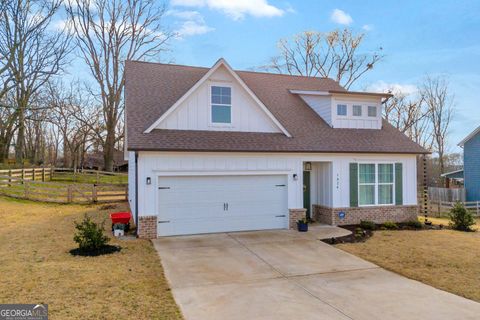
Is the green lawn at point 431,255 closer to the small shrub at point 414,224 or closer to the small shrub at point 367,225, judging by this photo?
the small shrub at point 367,225

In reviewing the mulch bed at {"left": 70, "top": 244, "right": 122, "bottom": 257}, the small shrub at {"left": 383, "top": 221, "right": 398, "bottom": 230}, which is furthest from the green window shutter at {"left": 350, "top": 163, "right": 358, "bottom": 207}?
the mulch bed at {"left": 70, "top": 244, "right": 122, "bottom": 257}

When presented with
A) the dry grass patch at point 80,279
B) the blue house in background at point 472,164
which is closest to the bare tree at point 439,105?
the blue house in background at point 472,164

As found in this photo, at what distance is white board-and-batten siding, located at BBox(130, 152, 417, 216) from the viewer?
35.6 feet

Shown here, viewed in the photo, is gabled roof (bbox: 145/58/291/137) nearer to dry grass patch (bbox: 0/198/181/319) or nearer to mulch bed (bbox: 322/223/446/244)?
dry grass patch (bbox: 0/198/181/319)

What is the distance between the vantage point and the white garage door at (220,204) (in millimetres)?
11188

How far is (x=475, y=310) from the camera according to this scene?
5.77 metres

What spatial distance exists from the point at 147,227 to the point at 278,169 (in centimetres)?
496

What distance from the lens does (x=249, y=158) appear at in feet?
39.3

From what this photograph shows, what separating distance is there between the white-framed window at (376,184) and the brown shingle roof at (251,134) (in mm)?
768

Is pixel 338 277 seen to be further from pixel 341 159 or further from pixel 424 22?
pixel 424 22

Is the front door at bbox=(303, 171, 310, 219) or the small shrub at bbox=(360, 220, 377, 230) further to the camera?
the front door at bbox=(303, 171, 310, 219)

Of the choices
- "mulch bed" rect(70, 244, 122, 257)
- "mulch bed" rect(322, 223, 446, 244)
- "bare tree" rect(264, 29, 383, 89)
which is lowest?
"mulch bed" rect(322, 223, 446, 244)

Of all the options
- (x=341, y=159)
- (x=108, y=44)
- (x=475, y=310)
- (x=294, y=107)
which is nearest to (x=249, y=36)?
(x=294, y=107)

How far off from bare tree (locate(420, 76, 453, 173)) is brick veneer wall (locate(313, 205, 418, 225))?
96.8ft
